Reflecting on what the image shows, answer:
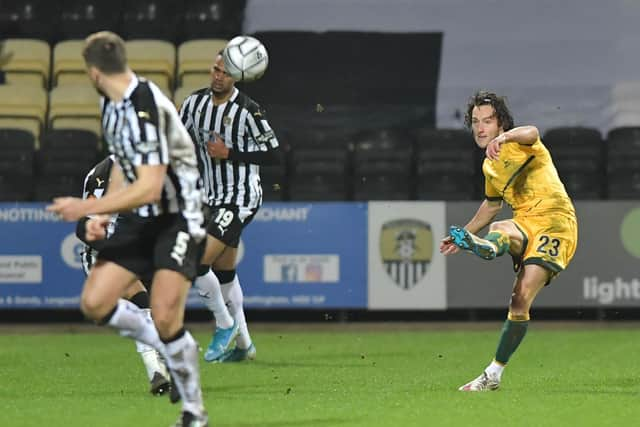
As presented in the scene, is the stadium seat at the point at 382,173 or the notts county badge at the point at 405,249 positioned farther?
the stadium seat at the point at 382,173

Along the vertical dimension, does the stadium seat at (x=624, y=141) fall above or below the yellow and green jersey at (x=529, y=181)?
above

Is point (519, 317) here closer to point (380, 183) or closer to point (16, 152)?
point (380, 183)

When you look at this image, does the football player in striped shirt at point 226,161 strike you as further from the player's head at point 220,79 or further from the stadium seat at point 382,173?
the stadium seat at point 382,173

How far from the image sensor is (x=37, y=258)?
13898 mm

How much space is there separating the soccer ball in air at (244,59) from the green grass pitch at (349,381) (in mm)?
2078

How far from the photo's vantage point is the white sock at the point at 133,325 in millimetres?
6512

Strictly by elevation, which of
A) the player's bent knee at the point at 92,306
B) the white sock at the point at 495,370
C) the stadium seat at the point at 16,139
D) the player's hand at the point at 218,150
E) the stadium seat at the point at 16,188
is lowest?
the white sock at the point at 495,370

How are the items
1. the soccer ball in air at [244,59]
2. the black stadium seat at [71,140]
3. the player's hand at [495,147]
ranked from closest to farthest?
the player's hand at [495,147]
the soccer ball in air at [244,59]
the black stadium seat at [71,140]

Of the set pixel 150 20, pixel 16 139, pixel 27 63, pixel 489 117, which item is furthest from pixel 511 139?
pixel 150 20

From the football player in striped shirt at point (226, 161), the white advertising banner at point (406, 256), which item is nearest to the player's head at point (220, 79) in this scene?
the football player in striped shirt at point (226, 161)

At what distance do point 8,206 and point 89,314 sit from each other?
308 inches

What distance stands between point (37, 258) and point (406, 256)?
12.3ft

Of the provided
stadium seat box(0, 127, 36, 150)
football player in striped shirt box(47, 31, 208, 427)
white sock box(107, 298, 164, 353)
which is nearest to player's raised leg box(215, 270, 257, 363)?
white sock box(107, 298, 164, 353)

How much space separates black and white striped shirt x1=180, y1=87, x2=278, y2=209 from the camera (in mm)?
10039
